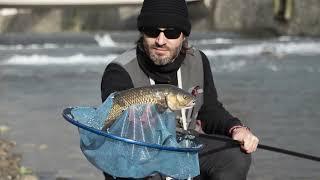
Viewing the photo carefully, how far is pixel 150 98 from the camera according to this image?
325 cm

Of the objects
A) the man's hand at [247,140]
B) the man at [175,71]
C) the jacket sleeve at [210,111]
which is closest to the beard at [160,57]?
the man at [175,71]

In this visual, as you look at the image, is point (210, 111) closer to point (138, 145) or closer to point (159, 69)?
point (159, 69)

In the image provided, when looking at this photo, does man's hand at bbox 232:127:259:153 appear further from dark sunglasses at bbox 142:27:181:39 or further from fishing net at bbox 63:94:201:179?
dark sunglasses at bbox 142:27:181:39

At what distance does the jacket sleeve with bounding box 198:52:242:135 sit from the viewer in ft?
12.5

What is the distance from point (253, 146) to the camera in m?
3.48

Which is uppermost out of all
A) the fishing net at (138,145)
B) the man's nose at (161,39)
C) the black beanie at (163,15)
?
the black beanie at (163,15)

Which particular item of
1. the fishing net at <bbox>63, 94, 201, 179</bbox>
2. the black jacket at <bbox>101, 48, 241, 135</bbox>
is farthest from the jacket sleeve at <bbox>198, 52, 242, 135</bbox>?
the fishing net at <bbox>63, 94, 201, 179</bbox>

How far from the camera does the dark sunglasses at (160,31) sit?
11.6 feet

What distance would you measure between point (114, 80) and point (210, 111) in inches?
21.7

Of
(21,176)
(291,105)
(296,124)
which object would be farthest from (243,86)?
(21,176)

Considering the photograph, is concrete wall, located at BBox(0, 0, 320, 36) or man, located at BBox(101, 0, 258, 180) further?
concrete wall, located at BBox(0, 0, 320, 36)

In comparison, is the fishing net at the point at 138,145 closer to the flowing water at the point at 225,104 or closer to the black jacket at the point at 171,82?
the black jacket at the point at 171,82

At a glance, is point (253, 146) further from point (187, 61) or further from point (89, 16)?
point (89, 16)

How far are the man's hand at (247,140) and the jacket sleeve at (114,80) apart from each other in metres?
0.55
